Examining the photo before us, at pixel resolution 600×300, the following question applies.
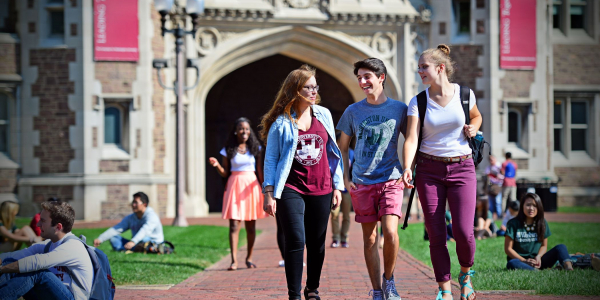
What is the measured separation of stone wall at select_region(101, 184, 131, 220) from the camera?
1758cm

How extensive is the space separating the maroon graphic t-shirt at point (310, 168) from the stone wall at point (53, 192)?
13570 mm

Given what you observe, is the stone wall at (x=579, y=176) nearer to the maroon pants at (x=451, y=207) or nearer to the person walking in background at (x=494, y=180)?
the person walking in background at (x=494, y=180)

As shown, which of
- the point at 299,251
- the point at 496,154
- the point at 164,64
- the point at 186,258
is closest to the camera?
the point at 299,251

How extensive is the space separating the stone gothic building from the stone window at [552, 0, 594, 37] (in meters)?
0.04

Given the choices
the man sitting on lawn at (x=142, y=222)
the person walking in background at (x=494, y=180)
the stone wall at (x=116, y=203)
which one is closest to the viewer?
the man sitting on lawn at (x=142, y=222)

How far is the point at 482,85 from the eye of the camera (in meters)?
19.3

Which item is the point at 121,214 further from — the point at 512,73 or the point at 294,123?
the point at 294,123

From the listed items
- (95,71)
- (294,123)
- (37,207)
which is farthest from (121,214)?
(294,123)

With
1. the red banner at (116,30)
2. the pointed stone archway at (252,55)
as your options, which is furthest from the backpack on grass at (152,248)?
the pointed stone archway at (252,55)

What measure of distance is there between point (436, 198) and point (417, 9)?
15.1m

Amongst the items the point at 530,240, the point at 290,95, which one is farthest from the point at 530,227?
the point at 290,95

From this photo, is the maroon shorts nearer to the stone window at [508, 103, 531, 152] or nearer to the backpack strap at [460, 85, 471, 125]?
the backpack strap at [460, 85, 471, 125]

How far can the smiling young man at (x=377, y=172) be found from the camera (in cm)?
543

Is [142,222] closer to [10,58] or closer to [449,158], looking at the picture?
[449,158]
